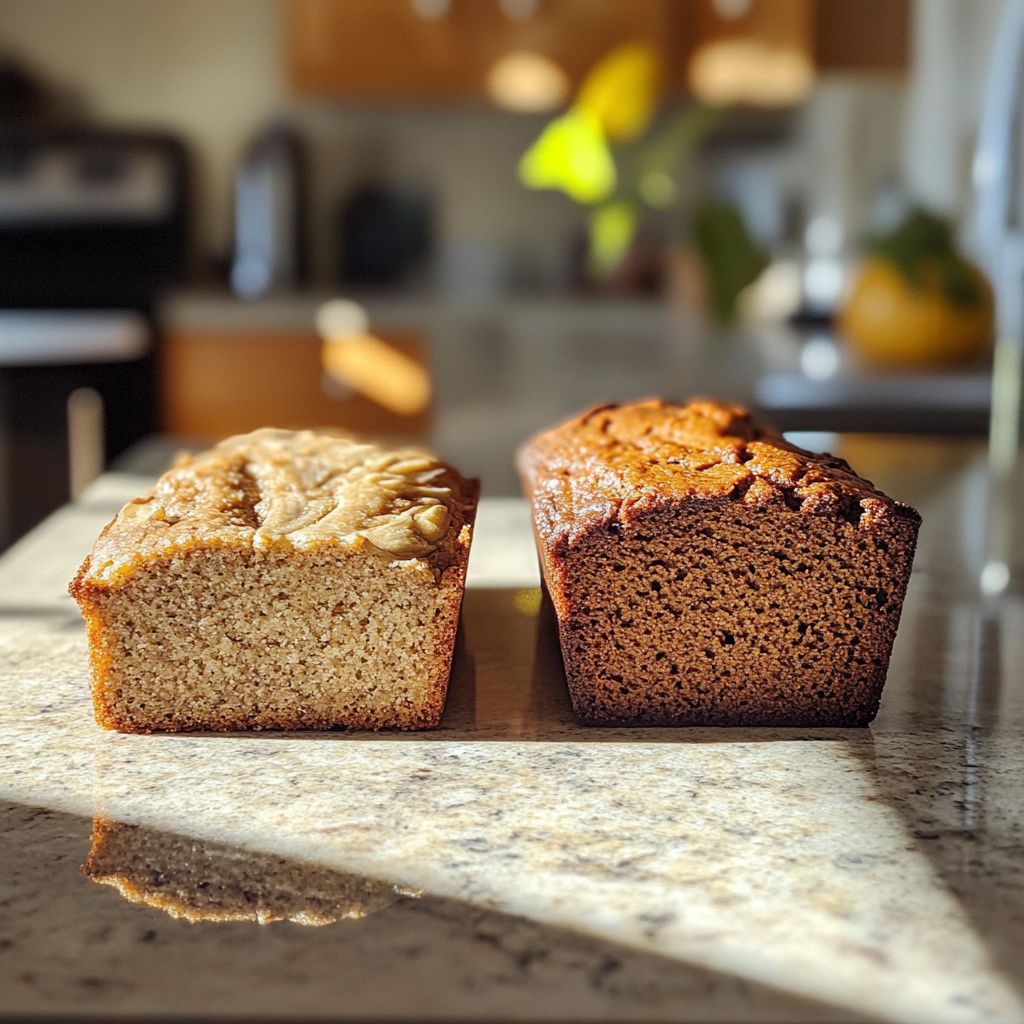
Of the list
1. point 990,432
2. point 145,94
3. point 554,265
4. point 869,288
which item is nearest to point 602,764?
point 990,432

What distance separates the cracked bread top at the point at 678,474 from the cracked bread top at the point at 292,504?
8cm

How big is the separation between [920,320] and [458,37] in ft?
5.39

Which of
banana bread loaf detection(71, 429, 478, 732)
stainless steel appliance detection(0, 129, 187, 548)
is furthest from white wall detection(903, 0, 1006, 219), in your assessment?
banana bread loaf detection(71, 429, 478, 732)

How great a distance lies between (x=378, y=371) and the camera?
135 inches

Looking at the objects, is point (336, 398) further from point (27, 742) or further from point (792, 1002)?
point (792, 1002)

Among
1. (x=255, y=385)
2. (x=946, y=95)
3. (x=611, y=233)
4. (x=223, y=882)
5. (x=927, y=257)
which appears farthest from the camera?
(x=611, y=233)

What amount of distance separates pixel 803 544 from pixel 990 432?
1.65 meters

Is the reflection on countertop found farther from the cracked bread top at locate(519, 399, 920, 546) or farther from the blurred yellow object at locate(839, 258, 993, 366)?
the blurred yellow object at locate(839, 258, 993, 366)

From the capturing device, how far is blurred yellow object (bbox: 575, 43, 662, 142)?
350 cm

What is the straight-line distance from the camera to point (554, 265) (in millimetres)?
4074

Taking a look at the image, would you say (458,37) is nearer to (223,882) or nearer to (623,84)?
(623,84)

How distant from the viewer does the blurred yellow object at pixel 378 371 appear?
3.42 meters

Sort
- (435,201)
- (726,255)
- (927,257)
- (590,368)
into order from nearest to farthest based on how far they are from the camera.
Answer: (927,257) → (726,255) → (590,368) → (435,201)

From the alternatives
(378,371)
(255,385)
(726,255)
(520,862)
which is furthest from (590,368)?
(520,862)
